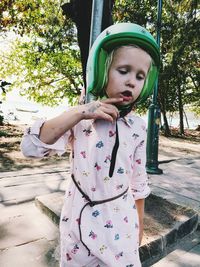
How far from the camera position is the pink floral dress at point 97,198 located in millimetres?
1481

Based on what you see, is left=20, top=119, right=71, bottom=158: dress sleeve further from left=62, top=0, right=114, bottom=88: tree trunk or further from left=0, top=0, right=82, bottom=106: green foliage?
left=0, top=0, right=82, bottom=106: green foliage

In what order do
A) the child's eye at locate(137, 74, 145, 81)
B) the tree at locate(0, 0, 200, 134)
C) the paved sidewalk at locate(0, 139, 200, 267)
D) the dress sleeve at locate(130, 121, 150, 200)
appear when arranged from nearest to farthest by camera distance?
the child's eye at locate(137, 74, 145, 81)
the dress sleeve at locate(130, 121, 150, 200)
the paved sidewalk at locate(0, 139, 200, 267)
the tree at locate(0, 0, 200, 134)

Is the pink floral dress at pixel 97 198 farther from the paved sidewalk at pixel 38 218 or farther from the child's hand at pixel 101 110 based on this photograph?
the paved sidewalk at pixel 38 218

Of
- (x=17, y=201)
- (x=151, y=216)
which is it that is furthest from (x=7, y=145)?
(x=151, y=216)

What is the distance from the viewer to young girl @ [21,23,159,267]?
1.47 m

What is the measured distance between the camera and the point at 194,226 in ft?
12.3

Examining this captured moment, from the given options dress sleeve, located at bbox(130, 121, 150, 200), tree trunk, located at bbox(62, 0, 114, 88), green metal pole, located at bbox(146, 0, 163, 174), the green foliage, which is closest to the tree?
the green foliage

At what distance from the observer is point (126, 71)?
59.4 inches

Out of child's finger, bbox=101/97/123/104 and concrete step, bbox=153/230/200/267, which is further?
concrete step, bbox=153/230/200/267

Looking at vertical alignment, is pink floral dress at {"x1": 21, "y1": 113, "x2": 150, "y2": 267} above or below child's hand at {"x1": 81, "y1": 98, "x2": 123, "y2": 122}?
below

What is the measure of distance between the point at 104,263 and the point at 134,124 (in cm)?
75

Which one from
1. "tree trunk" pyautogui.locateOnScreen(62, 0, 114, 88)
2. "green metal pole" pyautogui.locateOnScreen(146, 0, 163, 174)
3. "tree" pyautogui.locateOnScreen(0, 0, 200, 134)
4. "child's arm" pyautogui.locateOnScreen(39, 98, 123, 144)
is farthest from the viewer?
"tree" pyautogui.locateOnScreen(0, 0, 200, 134)

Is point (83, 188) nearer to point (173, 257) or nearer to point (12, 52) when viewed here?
point (173, 257)

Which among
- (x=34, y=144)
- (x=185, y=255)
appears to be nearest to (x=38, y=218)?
(x=185, y=255)
